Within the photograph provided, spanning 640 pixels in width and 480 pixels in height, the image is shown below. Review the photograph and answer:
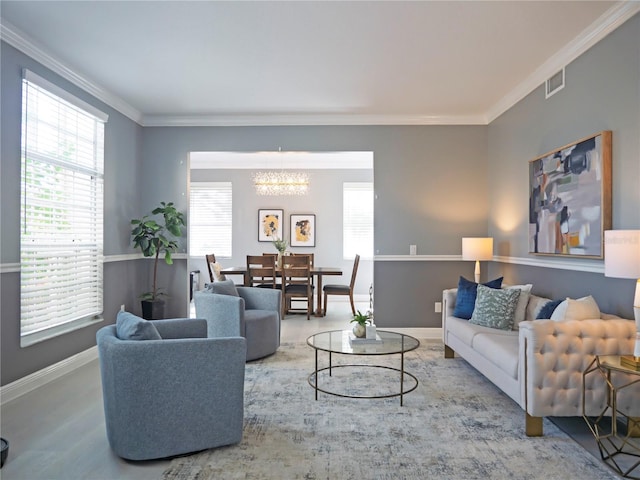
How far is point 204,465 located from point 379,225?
3762mm

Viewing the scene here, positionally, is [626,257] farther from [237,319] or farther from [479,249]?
[237,319]

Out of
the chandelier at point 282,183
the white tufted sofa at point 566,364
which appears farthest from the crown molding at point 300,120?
the white tufted sofa at point 566,364

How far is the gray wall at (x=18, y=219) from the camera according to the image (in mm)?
3230

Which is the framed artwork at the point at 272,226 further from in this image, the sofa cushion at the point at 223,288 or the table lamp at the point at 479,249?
the table lamp at the point at 479,249

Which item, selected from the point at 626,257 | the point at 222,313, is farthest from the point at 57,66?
the point at 626,257

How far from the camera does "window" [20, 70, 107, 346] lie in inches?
139

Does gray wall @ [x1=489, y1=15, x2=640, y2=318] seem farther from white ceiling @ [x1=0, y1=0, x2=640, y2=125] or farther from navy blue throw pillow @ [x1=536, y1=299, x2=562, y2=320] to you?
navy blue throw pillow @ [x1=536, y1=299, x2=562, y2=320]

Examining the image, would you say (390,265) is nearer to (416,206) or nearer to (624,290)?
(416,206)

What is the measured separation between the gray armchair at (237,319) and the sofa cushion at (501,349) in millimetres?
1977

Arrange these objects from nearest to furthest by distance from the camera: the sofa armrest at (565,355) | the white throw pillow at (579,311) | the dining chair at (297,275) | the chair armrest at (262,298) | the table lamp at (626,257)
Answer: the table lamp at (626,257), the sofa armrest at (565,355), the white throw pillow at (579,311), the chair armrest at (262,298), the dining chair at (297,275)

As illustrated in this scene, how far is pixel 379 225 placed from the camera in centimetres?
552

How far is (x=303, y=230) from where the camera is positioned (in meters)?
8.68

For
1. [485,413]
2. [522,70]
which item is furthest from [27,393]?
[522,70]

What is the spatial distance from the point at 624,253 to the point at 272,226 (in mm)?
6778
